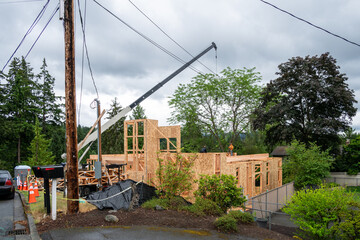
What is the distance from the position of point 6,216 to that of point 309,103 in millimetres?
29455

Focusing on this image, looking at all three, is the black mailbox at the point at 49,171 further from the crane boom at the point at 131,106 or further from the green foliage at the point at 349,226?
the green foliage at the point at 349,226

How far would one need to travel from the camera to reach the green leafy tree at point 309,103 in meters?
28.8

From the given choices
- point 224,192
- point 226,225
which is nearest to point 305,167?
point 224,192

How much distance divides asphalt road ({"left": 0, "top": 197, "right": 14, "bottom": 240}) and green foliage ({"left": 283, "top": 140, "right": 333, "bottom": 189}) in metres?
20.6

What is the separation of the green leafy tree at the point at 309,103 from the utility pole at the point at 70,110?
25344mm

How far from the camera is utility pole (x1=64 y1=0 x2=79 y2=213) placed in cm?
862

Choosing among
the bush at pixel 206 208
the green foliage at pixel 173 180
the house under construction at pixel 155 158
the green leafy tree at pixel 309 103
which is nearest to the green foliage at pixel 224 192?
the bush at pixel 206 208

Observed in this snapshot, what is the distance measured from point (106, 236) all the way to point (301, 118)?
95.3 ft

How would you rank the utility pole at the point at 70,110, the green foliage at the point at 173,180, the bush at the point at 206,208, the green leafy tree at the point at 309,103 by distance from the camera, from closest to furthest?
the utility pole at the point at 70,110 → the bush at the point at 206,208 → the green foliage at the point at 173,180 → the green leafy tree at the point at 309,103

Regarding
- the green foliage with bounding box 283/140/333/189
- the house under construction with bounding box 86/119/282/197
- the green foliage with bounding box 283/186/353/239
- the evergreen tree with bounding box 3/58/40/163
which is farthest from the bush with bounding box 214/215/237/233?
the evergreen tree with bounding box 3/58/40/163

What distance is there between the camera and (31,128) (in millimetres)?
36688

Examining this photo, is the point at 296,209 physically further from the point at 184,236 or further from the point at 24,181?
the point at 24,181

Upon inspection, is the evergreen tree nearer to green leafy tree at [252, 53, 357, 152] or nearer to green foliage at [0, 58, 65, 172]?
green foliage at [0, 58, 65, 172]

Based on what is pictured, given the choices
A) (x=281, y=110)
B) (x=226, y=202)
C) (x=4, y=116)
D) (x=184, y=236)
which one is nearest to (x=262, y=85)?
(x=281, y=110)
